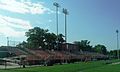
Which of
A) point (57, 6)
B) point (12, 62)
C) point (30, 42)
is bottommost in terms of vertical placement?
point (12, 62)

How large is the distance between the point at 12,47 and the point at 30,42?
890 inches

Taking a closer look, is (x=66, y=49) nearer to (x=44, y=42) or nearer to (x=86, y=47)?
(x=44, y=42)

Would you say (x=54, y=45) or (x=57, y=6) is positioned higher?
(x=57, y=6)

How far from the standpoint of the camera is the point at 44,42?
10981cm

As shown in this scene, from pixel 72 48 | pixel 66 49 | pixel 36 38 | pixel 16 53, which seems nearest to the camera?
pixel 16 53

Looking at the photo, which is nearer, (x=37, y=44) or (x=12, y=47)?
(x=12, y=47)

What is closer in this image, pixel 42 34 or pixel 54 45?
pixel 42 34

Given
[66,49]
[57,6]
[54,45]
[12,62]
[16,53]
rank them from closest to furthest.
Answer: [12,62] < [16,53] < [57,6] < [54,45] < [66,49]

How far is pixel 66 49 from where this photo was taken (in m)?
123

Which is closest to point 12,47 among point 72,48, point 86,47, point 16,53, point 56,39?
point 16,53

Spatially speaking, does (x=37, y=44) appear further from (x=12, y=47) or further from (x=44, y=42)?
(x=12, y=47)

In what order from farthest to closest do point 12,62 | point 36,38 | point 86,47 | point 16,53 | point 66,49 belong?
point 86,47
point 66,49
point 36,38
point 16,53
point 12,62

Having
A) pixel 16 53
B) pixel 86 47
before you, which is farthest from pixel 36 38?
pixel 86 47

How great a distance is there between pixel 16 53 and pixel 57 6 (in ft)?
72.1
